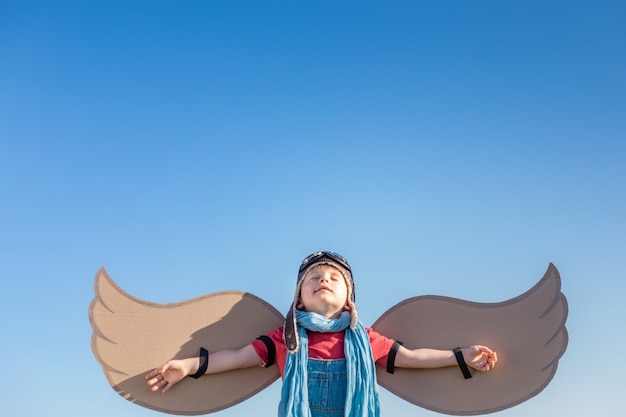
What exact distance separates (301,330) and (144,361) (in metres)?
1.03

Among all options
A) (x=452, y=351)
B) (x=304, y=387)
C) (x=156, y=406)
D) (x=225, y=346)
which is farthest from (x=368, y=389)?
(x=156, y=406)

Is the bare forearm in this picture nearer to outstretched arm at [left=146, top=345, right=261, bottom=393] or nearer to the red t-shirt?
the red t-shirt

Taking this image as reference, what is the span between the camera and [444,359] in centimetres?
421

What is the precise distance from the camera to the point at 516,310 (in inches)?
171

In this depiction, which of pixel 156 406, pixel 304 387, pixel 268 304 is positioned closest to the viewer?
pixel 304 387

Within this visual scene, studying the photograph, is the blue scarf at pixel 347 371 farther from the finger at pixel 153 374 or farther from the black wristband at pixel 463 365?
the finger at pixel 153 374

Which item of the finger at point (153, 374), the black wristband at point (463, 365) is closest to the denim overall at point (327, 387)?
the black wristband at point (463, 365)

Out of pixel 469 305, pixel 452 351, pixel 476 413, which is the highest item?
pixel 469 305

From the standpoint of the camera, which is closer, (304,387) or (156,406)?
(304,387)

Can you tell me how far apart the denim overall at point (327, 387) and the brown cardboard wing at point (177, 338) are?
0.42 m

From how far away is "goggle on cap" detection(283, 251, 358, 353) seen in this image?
3982 mm

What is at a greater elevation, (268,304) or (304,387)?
(268,304)

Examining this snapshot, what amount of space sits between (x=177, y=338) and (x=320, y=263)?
1.03 metres

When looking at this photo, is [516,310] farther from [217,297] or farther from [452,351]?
[217,297]
